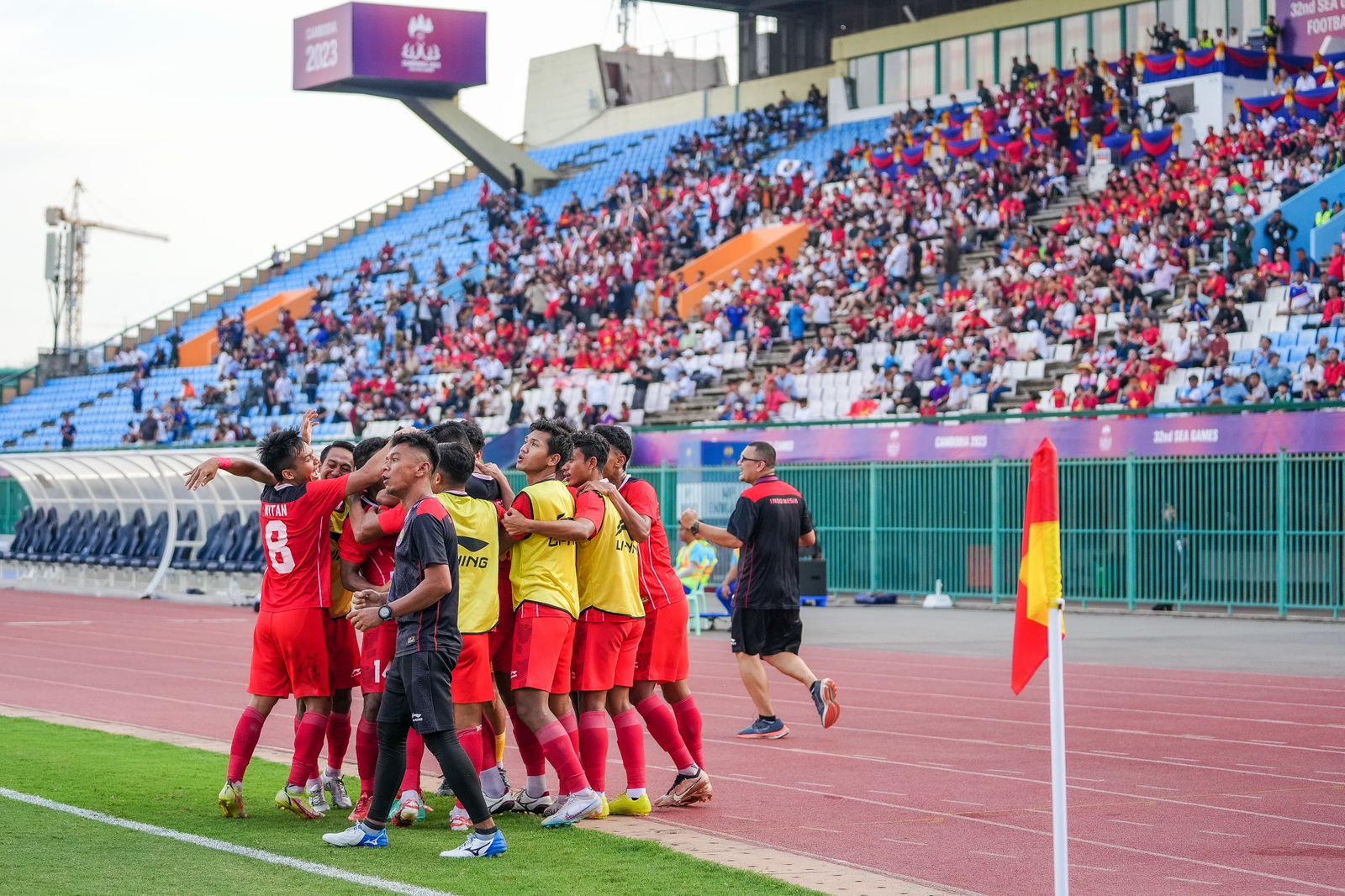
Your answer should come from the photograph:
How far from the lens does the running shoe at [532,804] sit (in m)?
9.34

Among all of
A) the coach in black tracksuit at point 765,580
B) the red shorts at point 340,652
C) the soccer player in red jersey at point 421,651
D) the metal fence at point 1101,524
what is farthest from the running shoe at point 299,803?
the metal fence at point 1101,524

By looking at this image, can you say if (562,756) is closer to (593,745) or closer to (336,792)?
(593,745)

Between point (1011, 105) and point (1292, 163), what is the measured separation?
33.3ft

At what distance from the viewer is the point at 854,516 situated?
2847 centimetres

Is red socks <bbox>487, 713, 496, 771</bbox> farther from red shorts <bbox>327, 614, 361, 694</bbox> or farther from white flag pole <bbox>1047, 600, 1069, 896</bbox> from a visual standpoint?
white flag pole <bbox>1047, 600, 1069, 896</bbox>

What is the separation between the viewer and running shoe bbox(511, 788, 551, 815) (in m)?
9.34

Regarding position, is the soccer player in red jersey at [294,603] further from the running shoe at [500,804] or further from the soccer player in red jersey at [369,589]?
the running shoe at [500,804]

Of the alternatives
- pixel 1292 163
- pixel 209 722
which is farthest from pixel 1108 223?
pixel 209 722

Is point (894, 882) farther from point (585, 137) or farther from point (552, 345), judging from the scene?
point (585, 137)

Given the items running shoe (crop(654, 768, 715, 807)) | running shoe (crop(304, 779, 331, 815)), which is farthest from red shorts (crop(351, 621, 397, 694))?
running shoe (crop(654, 768, 715, 807))

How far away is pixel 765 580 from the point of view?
12711 millimetres

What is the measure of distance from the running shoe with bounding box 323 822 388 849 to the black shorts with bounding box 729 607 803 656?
16.0 ft

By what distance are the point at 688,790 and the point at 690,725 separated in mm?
447

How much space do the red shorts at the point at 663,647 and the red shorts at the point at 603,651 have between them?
0.26 m
